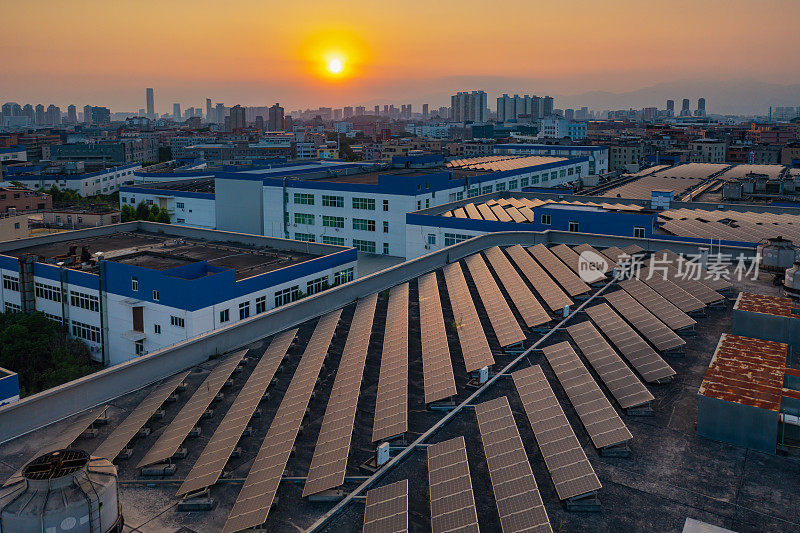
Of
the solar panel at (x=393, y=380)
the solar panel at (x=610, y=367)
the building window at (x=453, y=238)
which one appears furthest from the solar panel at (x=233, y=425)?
the building window at (x=453, y=238)

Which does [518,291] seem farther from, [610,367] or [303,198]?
[303,198]

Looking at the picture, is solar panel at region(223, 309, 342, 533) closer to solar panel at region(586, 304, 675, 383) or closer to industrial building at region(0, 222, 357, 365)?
solar panel at region(586, 304, 675, 383)

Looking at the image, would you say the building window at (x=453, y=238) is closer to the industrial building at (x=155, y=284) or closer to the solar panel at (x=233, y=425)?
the industrial building at (x=155, y=284)

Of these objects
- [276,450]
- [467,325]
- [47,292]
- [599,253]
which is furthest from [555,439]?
[47,292]

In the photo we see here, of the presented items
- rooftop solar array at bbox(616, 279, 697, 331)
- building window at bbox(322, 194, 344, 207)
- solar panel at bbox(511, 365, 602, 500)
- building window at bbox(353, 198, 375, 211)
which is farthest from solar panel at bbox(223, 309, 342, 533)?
building window at bbox(322, 194, 344, 207)

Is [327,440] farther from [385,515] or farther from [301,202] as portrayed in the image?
[301,202]

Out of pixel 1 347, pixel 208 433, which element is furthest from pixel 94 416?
pixel 1 347
